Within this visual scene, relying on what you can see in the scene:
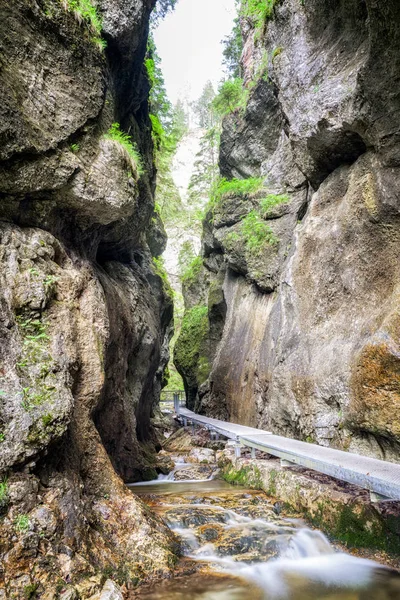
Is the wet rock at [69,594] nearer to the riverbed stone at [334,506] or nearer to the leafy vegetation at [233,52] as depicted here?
the riverbed stone at [334,506]

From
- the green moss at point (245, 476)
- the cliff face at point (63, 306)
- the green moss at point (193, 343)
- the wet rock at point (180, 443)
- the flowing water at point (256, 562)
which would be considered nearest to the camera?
the cliff face at point (63, 306)

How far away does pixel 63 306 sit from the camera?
699 cm

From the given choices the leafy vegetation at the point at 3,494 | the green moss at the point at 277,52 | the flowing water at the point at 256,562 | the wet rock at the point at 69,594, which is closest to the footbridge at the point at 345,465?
the flowing water at the point at 256,562

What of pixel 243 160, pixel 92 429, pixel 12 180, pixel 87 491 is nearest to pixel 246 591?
pixel 87 491

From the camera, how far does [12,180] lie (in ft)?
22.0

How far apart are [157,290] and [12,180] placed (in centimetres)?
1026

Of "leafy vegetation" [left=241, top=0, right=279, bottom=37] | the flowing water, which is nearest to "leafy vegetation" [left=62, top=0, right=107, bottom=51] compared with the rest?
"leafy vegetation" [left=241, top=0, right=279, bottom=37]

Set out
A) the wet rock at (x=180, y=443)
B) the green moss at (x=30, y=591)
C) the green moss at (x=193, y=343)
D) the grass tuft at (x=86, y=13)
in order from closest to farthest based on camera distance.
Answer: the green moss at (x=30, y=591) < the grass tuft at (x=86, y=13) < the wet rock at (x=180, y=443) < the green moss at (x=193, y=343)

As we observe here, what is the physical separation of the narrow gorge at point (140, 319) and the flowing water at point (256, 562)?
4cm

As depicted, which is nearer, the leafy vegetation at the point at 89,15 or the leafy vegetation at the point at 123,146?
the leafy vegetation at the point at 89,15

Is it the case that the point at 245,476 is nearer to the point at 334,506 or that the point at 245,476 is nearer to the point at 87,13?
the point at 334,506

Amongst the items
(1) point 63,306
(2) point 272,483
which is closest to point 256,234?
(2) point 272,483

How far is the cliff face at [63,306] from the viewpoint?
479 centimetres

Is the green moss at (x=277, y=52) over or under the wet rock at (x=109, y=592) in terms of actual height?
over
